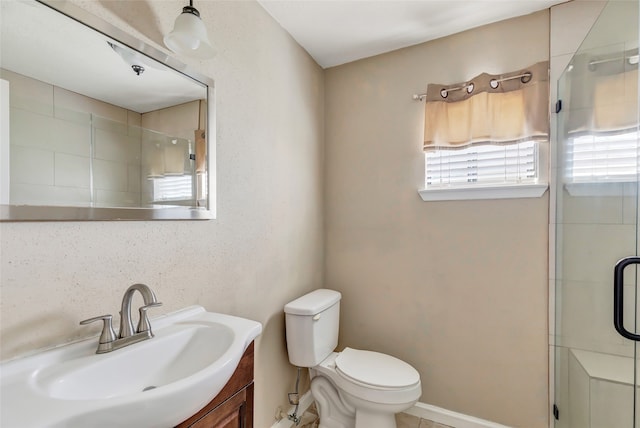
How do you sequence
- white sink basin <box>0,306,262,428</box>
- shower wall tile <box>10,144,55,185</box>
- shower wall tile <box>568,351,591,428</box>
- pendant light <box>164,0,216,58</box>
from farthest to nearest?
1. shower wall tile <box>568,351,591,428</box>
2. pendant light <box>164,0,216,58</box>
3. shower wall tile <box>10,144,55,185</box>
4. white sink basin <box>0,306,262,428</box>

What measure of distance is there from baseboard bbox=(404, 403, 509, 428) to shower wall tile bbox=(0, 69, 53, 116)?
2.30 m

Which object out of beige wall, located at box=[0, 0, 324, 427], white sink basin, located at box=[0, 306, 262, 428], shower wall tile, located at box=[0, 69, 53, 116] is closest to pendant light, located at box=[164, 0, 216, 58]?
beige wall, located at box=[0, 0, 324, 427]

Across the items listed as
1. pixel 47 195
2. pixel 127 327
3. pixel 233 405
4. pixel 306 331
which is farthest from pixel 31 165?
pixel 306 331

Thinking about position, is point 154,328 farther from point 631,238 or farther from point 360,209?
point 631,238

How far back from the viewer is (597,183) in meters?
1.36

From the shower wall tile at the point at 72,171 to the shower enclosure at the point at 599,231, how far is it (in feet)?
5.81

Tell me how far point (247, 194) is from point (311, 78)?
1078 mm

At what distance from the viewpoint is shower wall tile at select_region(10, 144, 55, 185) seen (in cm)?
76

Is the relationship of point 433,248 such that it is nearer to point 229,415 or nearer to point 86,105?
point 229,415

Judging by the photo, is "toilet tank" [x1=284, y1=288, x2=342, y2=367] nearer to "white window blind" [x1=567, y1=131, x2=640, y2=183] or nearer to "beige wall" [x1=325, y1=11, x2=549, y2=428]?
"beige wall" [x1=325, y1=11, x2=549, y2=428]

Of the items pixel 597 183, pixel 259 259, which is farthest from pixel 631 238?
pixel 259 259

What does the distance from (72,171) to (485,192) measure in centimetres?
188

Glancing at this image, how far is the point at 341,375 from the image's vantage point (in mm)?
1618

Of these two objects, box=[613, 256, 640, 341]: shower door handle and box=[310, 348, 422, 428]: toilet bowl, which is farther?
box=[310, 348, 422, 428]: toilet bowl
